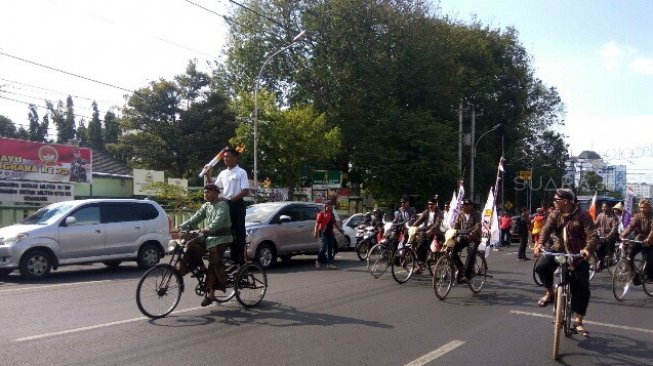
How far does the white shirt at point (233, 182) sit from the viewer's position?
923cm

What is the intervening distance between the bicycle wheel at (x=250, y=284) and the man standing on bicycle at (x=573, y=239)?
157 inches

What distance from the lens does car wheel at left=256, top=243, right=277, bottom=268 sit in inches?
594

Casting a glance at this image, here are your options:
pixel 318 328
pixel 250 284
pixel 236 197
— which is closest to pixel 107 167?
pixel 236 197

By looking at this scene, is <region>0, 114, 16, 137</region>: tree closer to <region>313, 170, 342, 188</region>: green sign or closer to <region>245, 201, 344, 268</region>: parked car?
<region>313, 170, 342, 188</region>: green sign

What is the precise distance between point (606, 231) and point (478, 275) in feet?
17.0

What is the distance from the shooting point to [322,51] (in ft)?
120

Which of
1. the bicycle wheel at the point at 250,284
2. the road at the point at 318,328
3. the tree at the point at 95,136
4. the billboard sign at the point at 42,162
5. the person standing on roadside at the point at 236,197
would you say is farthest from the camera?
the tree at the point at 95,136

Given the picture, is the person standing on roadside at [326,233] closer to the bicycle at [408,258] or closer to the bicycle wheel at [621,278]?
the bicycle at [408,258]

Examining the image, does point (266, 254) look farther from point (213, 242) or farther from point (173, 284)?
point (173, 284)

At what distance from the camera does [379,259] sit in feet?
43.7

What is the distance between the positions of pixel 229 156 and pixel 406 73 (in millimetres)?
30950

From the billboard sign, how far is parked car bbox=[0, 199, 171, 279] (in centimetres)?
681

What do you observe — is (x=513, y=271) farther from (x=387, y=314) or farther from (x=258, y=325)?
(x=258, y=325)

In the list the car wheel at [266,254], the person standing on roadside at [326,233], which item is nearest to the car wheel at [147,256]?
the car wheel at [266,254]
